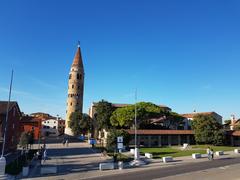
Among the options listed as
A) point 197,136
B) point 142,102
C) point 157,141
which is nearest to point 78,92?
point 142,102

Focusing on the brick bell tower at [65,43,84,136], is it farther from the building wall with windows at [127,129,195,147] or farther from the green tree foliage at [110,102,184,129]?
the building wall with windows at [127,129,195,147]

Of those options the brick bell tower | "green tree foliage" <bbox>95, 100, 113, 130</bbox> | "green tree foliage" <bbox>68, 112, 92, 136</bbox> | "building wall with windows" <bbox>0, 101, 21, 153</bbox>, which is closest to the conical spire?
the brick bell tower

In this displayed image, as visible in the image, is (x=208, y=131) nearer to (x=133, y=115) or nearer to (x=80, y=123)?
(x=133, y=115)

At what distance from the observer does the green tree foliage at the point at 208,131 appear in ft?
181

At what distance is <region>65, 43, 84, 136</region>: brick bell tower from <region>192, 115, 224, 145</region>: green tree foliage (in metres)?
54.0

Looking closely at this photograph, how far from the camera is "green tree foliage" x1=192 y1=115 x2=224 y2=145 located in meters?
55.0

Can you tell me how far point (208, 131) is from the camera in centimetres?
5569

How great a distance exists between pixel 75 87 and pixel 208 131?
61.6 metres

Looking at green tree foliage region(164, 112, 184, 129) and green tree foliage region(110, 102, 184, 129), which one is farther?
green tree foliage region(164, 112, 184, 129)

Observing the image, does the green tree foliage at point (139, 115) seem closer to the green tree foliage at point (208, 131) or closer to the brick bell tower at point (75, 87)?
the green tree foliage at point (208, 131)

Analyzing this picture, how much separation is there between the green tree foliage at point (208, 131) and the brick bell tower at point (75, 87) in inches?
2125

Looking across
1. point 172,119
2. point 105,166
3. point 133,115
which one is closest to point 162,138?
point 133,115

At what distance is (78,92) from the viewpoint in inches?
4033

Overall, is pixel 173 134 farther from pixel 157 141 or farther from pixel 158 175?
pixel 158 175
